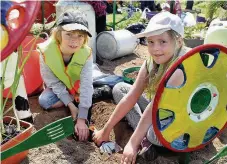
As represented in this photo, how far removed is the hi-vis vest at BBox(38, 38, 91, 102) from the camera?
6.23 feet

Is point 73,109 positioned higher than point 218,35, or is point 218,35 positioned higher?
point 218,35

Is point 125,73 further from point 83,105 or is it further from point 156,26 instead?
point 156,26

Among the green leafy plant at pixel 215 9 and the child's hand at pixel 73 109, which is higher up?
the green leafy plant at pixel 215 9

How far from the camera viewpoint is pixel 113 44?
3102 mm

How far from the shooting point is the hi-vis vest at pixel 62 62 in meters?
1.90

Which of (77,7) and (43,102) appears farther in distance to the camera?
(77,7)

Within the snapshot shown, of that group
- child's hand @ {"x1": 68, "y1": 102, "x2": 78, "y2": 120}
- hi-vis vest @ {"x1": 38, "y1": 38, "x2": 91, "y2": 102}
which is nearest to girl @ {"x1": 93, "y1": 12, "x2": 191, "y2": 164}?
child's hand @ {"x1": 68, "y1": 102, "x2": 78, "y2": 120}

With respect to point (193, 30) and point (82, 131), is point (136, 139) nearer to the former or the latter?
point (82, 131)

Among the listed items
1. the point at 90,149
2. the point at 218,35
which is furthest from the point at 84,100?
the point at 218,35

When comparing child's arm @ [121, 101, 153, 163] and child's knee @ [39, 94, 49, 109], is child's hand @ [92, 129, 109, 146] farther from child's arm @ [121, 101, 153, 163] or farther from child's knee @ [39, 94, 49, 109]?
child's knee @ [39, 94, 49, 109]

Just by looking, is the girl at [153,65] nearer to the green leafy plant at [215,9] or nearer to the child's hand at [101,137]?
the child's hand at [101,137]

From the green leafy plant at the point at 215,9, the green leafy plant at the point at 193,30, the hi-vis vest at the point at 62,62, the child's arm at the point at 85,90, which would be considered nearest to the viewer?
the child's arm at the point at 85,90

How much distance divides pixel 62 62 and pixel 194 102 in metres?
0.83

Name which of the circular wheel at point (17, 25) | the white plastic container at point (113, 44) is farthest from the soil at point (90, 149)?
the white plastic container at point (113, 44)
